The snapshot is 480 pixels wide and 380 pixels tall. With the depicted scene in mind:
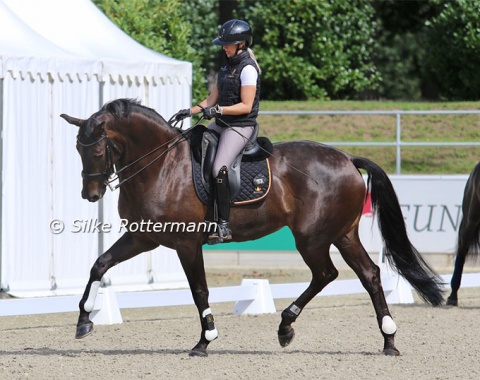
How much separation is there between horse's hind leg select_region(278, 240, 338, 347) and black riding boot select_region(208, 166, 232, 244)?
0.65m

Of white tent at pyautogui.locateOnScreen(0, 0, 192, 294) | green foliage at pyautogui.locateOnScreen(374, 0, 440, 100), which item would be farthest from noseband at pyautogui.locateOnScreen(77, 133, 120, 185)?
green foliage at pyautogui.locateOnScreen(374, 0, 440, 100)

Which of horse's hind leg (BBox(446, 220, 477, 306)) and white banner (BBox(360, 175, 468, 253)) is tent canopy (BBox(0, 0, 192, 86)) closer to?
horse's hind leg (BBox(446, 220, 477, 306))

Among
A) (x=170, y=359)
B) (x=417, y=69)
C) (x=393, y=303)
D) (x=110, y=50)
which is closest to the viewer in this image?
(x=170, y=359)

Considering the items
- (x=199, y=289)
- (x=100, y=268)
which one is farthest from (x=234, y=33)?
(x=100, y=268)

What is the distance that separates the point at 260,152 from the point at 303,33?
14031mm

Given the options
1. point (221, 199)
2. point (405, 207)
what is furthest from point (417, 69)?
point (221, 199)

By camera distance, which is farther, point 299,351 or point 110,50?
point 110,50

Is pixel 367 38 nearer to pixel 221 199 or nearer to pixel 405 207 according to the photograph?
pixel 405 207

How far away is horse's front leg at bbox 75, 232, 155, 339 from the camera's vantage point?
8.28 metres

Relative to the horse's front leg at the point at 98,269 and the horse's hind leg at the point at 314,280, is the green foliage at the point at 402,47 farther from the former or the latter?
the horse's front leg at the point at 98,269

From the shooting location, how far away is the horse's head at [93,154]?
26.9 feet

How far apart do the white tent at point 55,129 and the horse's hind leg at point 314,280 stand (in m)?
3.56

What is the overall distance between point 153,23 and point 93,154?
10.7 meters

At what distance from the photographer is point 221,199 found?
8.33m
